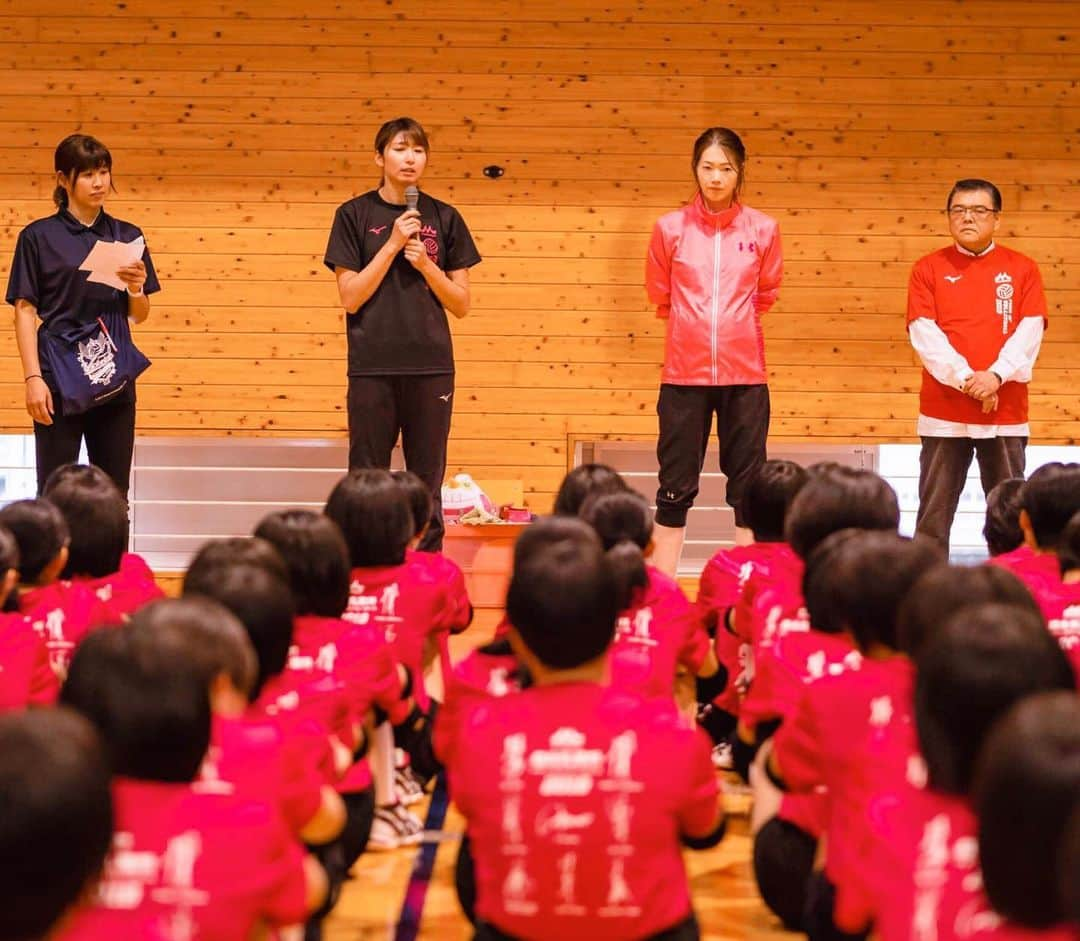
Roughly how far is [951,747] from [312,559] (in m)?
1.52

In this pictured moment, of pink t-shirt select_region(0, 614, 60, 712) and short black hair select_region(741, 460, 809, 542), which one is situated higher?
short black hair select_region(741, 460, 809, 542)

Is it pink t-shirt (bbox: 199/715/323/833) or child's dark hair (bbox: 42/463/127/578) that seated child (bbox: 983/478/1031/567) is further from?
pink t-shirt (bbox: 199/715/323/833)

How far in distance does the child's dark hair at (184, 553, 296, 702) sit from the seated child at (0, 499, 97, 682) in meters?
0.98

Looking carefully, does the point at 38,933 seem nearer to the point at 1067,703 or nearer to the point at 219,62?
the point at 1067,703

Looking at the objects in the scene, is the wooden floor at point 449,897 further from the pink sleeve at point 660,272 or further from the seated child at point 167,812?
the pink sleeve at point 660,272

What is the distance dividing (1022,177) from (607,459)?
8.83 ft

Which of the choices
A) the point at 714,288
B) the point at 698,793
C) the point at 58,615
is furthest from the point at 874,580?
the point at 714,288

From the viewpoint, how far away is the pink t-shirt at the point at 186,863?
5.42 ft

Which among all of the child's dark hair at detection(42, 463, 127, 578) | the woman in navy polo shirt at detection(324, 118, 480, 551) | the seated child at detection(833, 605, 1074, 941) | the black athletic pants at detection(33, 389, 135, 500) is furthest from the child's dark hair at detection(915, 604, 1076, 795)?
the black athletic pants at detection(33, 389, 135, 500)

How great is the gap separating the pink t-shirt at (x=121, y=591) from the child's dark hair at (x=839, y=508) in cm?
149

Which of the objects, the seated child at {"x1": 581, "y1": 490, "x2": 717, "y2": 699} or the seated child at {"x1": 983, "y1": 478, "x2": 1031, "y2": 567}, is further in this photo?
the seated child at {"x1": 983, "y1": 478, "x2": 1031, "y2": 567}

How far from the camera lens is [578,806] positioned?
77.2 inches

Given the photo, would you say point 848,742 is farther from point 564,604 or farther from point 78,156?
point 78,156

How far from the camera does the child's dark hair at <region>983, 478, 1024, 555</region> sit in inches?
166
